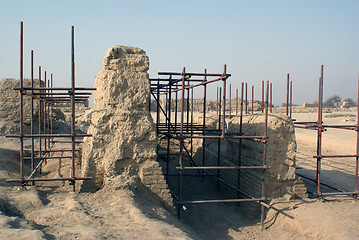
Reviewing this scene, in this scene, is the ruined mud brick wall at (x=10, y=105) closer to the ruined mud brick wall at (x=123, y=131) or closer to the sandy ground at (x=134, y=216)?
the sandy ground at (x=134, y=216)

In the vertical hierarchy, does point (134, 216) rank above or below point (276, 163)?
below

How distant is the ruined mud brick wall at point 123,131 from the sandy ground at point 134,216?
0.26 m

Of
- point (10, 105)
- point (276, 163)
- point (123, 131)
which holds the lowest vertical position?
point (276, 163)

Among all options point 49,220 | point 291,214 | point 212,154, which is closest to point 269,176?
point 291,214

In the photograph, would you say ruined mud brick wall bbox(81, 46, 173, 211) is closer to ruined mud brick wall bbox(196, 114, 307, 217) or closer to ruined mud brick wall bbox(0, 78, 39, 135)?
ruined mud brick wall bbox(196, 114, 307, 217)

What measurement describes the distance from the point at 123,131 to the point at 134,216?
5.76 feet

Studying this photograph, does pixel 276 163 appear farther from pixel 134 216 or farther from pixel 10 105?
pixel 10 105

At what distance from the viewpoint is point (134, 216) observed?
14.1ft

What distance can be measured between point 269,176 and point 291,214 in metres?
0.91

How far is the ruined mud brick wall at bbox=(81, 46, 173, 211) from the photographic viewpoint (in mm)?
5398

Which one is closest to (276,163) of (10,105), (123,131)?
(123,131)

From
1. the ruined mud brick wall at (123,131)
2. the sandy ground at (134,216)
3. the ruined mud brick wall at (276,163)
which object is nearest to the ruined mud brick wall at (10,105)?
the sandy ground at (134,216)

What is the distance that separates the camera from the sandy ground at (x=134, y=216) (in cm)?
371

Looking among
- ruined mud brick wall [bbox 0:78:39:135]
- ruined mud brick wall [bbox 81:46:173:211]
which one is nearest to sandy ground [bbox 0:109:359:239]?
ruined mud brick wall [bbox 81:46:173:211]
